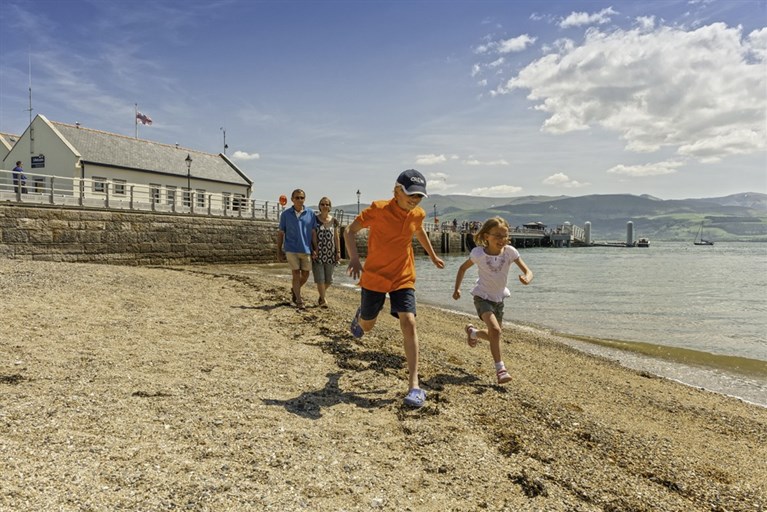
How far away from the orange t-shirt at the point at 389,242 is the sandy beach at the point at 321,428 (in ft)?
3.55

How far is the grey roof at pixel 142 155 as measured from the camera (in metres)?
32.0

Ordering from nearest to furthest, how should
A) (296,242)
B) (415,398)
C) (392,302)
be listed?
(415,398) < (392,302) < (296,242)

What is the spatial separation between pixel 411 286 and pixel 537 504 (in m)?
2.09

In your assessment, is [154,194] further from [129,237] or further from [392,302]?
[392,302]

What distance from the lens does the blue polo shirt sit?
8750 mm

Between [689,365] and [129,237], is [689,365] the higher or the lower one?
the lower one

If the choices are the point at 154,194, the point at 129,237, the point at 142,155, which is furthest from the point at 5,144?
the point at 129,237

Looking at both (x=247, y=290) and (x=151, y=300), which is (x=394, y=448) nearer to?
(x=151, y=300)

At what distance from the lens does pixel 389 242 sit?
423 centimetres

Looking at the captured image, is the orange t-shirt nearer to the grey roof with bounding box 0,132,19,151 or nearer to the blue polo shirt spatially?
the blue polo shirt

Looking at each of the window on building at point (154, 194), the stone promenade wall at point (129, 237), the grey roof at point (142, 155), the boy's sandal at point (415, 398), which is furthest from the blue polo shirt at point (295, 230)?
the grey roof at point (142, 155)

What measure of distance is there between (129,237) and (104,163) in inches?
587

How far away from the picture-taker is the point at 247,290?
35.1 feet

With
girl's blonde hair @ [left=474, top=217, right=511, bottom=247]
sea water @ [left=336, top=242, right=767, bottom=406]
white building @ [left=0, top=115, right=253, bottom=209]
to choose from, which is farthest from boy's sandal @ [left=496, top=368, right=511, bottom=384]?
white building @ [left=0, top=115, right=253, bottom=209]
